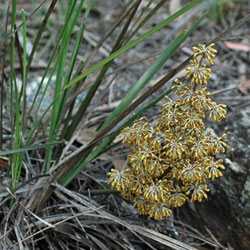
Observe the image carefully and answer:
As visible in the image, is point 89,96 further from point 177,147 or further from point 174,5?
point 174,5

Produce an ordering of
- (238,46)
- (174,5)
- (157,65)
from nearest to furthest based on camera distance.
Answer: (157,65), (238,46), (174,5)

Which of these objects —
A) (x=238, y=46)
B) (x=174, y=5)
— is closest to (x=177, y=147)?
(x=238, y=46)

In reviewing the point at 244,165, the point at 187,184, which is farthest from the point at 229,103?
the point at 187,184

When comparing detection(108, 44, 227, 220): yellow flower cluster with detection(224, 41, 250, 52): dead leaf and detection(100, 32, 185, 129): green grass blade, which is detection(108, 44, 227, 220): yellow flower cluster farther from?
detection(224, 41, 250, 52): dead leaf

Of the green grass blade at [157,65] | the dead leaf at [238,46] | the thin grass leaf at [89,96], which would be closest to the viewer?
the green grass blade at [157,65]

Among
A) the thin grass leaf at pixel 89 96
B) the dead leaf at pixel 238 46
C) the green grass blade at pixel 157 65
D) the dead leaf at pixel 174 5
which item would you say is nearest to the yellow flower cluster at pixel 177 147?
the green grass blade at pixel 157 65

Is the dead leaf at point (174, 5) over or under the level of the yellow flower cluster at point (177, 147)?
over

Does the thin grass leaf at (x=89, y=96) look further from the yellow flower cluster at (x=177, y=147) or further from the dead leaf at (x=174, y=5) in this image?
the dead leaf at (x=174, y=5)

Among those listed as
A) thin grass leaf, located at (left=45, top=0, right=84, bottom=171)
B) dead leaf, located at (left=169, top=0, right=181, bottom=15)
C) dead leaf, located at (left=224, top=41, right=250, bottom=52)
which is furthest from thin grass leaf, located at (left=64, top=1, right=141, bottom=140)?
dead leaf, located at (left=169, top=0, right=181, bottom=15)

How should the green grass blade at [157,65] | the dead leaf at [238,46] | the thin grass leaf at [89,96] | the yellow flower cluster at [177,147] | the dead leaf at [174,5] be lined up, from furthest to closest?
the dead leaf at [174,5], the dead leaf at [238,46], the thin grass leaf at [89,96], the green grass blade at [157,65], the yellow flower cluster at [177,147]

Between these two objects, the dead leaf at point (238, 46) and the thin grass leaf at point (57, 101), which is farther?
the dead leaf at point (238, 46)
